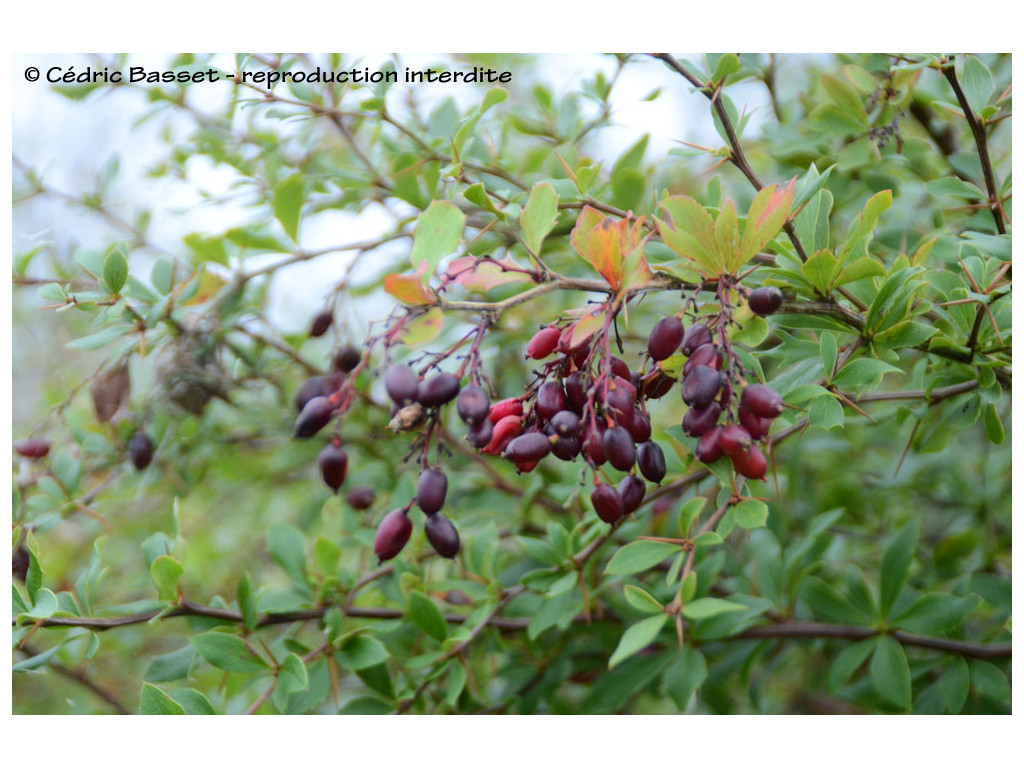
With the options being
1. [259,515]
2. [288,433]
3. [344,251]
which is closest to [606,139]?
[344,251]

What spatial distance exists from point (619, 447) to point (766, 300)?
0.17 metres

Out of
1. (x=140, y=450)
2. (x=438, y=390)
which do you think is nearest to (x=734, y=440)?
(x=438, y=390)

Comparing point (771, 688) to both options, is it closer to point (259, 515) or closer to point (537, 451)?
point (259, 515)

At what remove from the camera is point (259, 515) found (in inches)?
65.0

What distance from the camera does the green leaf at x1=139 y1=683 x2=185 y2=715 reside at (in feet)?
2.55

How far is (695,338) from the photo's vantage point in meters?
0.63

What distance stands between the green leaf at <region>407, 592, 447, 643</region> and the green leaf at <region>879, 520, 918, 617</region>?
1.91 feet

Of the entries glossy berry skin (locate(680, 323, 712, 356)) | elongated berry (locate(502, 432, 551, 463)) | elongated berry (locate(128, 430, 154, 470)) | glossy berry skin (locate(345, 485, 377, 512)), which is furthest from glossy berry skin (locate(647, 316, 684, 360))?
elongated berry (locate(128, 430, 154, 470))

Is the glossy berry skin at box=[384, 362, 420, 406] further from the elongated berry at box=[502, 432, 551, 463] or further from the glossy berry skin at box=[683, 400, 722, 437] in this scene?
the glossy berry skin at box=[683, 400, 722, 437]

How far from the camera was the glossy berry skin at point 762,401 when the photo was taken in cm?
60

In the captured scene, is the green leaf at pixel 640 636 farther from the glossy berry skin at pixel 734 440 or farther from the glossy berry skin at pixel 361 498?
the glossy berry skin at pixel 361 498

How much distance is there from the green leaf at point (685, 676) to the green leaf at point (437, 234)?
64cm

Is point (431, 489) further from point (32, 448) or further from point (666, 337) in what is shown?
point (32, 448)
